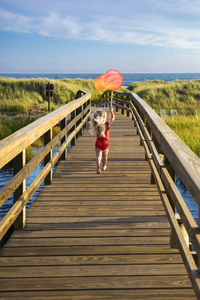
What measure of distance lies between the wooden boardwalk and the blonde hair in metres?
0.83

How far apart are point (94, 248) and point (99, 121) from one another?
8.65ft

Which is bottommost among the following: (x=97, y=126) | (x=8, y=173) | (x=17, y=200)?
(x=8, y=173)

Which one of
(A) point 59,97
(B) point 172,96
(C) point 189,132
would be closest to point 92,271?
(C) point 189,132

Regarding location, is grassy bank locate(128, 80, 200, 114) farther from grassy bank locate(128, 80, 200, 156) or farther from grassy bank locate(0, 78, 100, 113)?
grassy bank locate(0, 78, 100, 113)

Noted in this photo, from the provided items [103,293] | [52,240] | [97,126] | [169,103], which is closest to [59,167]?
[97,126]

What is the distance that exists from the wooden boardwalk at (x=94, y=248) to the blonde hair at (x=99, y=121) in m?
0.83

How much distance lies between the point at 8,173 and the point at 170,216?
7802mm

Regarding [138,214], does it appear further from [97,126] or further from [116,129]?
[116,129]

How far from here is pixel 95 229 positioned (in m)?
3.62

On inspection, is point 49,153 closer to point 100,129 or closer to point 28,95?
point 100,129

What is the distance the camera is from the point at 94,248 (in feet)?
10.5

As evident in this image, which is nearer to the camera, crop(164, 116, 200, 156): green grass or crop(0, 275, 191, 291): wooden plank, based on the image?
crop(0, 275, 191, 291): wooden plank

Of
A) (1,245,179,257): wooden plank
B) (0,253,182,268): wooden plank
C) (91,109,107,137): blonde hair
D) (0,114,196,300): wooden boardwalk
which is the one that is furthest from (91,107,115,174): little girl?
(0,253,182,268): wooden plank

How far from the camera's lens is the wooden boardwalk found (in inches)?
102
